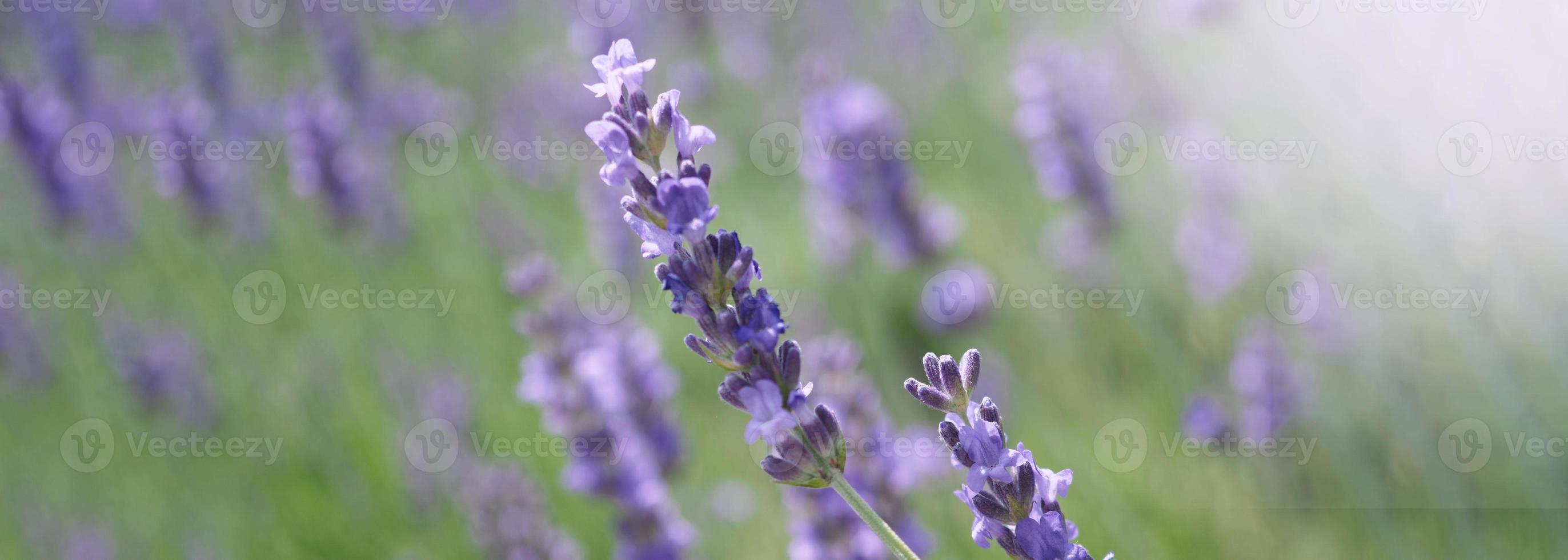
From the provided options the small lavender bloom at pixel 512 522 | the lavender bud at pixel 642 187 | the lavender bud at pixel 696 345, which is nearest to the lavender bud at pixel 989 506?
the lavender bud at pixel 696 345

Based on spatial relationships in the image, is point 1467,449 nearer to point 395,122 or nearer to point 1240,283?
point 1240,283

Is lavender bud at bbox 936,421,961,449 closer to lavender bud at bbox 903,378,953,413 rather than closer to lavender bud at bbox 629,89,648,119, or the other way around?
lavender bud at bbox 903,378,953,413

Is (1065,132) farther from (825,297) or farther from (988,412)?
(988,412)

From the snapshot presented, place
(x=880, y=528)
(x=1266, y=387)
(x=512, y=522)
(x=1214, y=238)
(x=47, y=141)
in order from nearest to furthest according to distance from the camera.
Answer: (x=880, y=528), (x=512, y=522), (x=1266, y=387), (x=1214, y=238), (x=47, y=141)

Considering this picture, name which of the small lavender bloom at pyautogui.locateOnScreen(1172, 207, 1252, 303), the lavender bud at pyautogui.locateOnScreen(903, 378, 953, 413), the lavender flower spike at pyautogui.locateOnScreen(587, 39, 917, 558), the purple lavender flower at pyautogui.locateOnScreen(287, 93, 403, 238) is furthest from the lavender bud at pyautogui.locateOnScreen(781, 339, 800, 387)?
the purple lavender flower at pyautogui.locateOnScreen(287, 93, 403, 238)

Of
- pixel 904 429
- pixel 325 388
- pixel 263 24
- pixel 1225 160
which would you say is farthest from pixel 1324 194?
pixel 263 24

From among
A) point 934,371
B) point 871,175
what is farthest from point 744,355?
point 871,175

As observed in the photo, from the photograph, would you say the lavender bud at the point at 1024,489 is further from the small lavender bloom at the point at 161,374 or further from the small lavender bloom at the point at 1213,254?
the small lavender bloom at the point at 161,374
